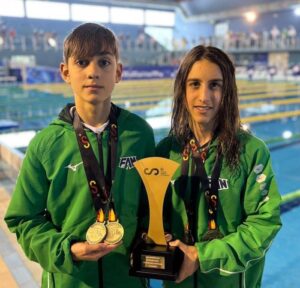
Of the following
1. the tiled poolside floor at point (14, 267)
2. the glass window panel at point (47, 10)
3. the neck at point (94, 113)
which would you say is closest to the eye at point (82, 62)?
the neck at point (94, 113)

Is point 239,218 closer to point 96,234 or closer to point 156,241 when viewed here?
point 156,241

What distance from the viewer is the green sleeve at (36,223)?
111 centimetres

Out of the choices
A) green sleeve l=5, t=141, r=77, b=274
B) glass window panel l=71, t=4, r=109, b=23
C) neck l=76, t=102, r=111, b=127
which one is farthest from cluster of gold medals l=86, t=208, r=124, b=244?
glass window panel l=71, t=4, r=109, b=23

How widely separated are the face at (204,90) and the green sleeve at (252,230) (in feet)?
0.67

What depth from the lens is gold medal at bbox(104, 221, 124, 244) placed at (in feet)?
3.37

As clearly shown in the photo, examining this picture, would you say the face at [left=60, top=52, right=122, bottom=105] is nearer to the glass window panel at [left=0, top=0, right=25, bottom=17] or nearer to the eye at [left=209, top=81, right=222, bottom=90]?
the eye at [left=209, top=81, right=222, bottom=90]

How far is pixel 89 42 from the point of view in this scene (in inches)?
45.7

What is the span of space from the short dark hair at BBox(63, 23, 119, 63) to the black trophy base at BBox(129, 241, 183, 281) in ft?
2.04

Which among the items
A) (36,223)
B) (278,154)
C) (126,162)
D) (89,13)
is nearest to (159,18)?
(89,13)

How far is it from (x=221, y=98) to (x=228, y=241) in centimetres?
47

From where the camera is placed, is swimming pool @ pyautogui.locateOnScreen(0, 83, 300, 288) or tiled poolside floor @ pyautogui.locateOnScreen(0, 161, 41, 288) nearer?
tiled poolside floor @ pyautogui.locateOnScreen(0, 161, 41, 288)

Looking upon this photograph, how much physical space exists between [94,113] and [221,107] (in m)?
0.43

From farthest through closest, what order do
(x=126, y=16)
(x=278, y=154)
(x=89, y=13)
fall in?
(x=126, y=16) → (x=89, y=13) → (x=278, y=154)

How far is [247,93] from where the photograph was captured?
11438mm
